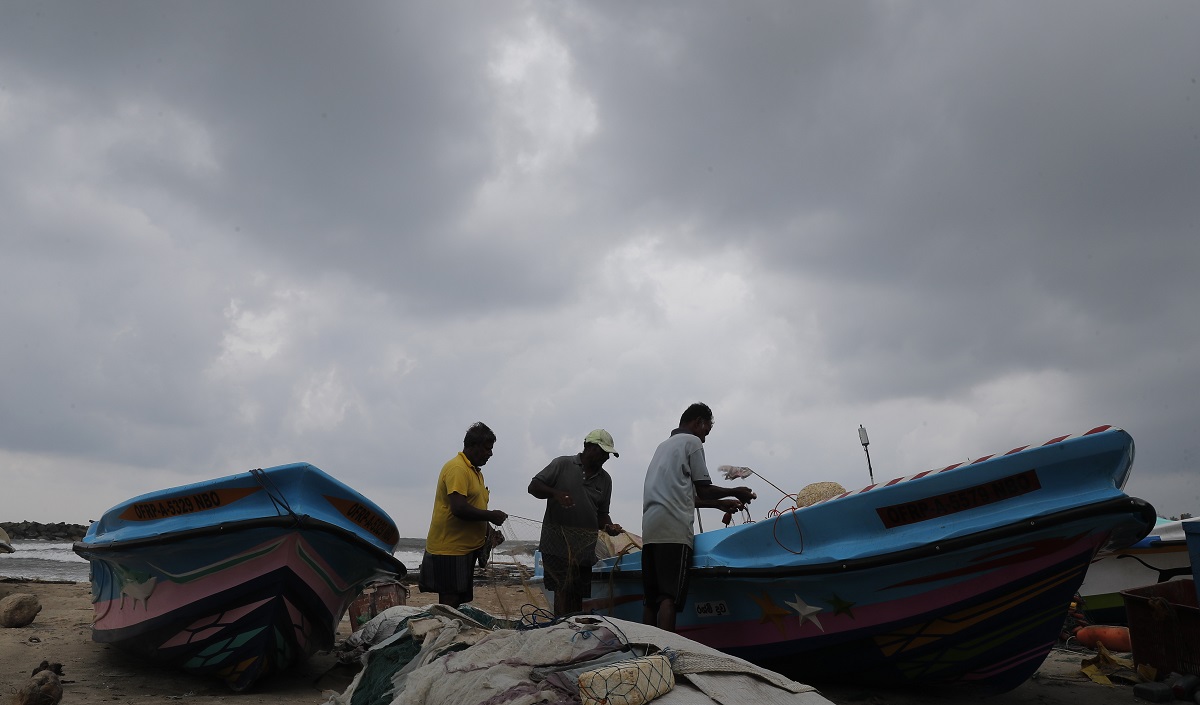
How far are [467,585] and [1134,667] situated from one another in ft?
15.3

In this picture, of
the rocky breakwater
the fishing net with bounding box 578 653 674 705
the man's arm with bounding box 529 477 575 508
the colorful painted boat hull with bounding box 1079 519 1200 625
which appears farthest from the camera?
the rocky breakwater

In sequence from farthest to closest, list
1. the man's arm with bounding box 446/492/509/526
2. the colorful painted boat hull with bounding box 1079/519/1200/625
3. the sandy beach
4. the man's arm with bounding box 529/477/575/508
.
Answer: the colorful painted boat hull with bounding box 1079/519/1200/625 → the man's arm with bounding box 529/477/575/508 → the man's arm with bounding box 446/492/509/526 → the sandy beach

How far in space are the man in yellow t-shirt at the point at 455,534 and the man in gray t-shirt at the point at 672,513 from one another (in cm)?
102

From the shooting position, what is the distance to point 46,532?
44.4 m

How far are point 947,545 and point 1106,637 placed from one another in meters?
3.79

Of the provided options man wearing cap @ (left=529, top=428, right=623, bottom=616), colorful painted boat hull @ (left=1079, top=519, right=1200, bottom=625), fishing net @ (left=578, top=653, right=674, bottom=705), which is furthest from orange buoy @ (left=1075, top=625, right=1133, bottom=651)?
fishing net @ (left=578, top=653, right=674, bottom=705)

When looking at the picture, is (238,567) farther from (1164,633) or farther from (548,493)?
(1164,633)

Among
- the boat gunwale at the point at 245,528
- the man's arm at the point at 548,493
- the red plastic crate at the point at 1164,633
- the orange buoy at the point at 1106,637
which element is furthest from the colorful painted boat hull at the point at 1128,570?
the boat gunwale at the point at 245,528

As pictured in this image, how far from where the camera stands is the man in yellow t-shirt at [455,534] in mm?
5488

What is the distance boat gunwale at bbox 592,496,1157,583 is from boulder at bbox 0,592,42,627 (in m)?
6.43

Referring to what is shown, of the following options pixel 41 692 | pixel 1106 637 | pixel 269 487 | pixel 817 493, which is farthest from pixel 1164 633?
pixel 41 692

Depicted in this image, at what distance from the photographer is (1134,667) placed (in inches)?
221

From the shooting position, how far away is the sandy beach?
16.6 feet

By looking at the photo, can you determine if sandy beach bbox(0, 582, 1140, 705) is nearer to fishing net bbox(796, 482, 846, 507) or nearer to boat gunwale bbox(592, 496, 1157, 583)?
boat gunwale bbox(592, 496, 1157, 583)
